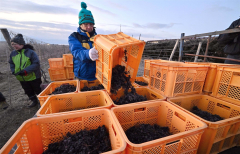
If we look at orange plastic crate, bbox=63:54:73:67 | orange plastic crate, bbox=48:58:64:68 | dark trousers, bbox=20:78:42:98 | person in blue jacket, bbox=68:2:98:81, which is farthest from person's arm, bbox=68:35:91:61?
orange plastic crate, bbox=48:58:64:68

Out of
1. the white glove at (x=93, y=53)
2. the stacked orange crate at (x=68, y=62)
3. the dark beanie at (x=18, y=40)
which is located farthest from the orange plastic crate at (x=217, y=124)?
the stacked orange crate at (x=68, y=62)

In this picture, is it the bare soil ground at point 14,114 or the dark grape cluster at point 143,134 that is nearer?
the dark grape cluster at point 143,134

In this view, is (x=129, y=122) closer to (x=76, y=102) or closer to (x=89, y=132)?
(x=89, y=132)

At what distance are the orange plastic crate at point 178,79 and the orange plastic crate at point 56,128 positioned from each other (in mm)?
1162

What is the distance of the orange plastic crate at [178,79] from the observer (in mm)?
1844

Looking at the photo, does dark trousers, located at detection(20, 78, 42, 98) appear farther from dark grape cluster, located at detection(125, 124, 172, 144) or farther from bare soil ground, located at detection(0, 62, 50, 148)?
dark grape cluster, located at detection(125, 124, 172, 144)

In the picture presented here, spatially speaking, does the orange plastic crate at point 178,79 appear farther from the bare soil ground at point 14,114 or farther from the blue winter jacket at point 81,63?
the bare soil ground at point 14,114

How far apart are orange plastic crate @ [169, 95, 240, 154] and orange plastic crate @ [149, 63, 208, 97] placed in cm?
13

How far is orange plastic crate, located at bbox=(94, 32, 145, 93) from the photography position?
63.1 inches

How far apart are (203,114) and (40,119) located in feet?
7.56

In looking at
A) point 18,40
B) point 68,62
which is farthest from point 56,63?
point 18,40

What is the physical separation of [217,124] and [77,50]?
2213mm

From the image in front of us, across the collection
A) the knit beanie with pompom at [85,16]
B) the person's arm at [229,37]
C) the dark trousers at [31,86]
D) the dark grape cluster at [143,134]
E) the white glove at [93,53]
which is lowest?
the dark trousers at [31,86]

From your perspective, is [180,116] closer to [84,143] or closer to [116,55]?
[84,143]
